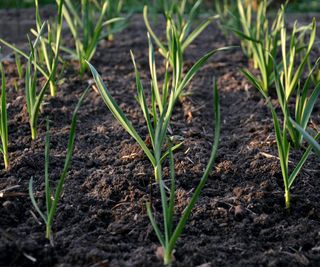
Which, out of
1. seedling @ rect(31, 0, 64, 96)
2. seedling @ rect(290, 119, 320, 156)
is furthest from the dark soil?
seedling @ rect(290, 119, 320, 156)

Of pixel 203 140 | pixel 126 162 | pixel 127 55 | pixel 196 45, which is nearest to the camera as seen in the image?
pixel 126 162

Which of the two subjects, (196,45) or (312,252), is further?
(196,45)

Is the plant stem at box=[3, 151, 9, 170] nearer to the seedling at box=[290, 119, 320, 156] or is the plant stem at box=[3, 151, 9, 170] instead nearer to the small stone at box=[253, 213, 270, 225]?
the small stone at box=[253, 213, 270, 225]

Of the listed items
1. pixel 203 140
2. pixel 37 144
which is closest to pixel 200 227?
pixel 203 140

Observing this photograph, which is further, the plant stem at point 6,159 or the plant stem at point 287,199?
the plant stem at point 6,159

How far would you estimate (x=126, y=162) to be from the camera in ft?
6.72

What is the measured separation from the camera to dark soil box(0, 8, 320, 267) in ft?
5.06

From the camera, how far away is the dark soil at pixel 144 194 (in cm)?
154

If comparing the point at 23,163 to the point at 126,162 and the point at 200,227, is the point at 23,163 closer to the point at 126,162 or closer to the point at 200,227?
the point at 126,162

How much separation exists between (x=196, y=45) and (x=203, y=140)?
1.45 meters

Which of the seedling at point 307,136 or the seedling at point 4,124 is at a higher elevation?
the seedling at point 307,136

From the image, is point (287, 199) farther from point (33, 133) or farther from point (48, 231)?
point (33, 133)

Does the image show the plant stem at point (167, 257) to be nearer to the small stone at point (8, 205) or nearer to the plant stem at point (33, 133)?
the small stone at point (8, 205)

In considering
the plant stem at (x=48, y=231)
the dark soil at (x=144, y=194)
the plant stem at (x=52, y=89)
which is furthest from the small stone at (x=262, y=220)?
the plant stem at (x=52, y=89)
